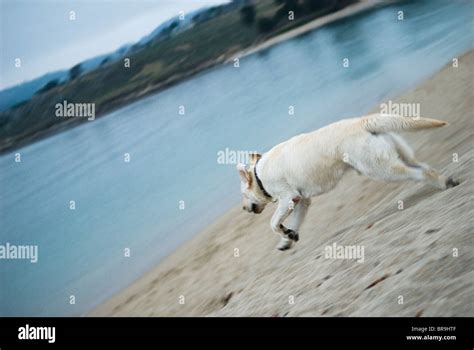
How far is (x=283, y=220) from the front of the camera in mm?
7539

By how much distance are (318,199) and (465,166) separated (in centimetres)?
126

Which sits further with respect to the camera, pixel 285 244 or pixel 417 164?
pixel 285 244

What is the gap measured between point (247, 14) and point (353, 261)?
2.35 metres

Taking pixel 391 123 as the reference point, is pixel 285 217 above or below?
below

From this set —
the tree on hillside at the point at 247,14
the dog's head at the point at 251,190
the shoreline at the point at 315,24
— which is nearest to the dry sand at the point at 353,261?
the dog's head at the point at 251,190

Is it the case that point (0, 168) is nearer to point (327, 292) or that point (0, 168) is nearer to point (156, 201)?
point (156, 201)

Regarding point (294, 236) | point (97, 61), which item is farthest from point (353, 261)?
point (97, 61)

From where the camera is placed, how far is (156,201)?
25.5 ft

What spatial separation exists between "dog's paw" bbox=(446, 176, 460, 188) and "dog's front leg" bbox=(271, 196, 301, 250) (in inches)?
48.9

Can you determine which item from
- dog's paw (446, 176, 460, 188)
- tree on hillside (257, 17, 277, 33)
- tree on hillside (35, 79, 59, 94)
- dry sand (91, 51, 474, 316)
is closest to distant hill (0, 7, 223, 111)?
tree on hillside (35, 79, 59, 94)

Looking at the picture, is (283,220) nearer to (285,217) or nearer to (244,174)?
(285,217)

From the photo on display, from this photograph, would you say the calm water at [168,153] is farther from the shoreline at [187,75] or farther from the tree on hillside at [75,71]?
the tree on hillside at [75,71]

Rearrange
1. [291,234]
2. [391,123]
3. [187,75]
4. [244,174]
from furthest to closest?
[187,75]
[291,234]
[244,174]
[391,123]
